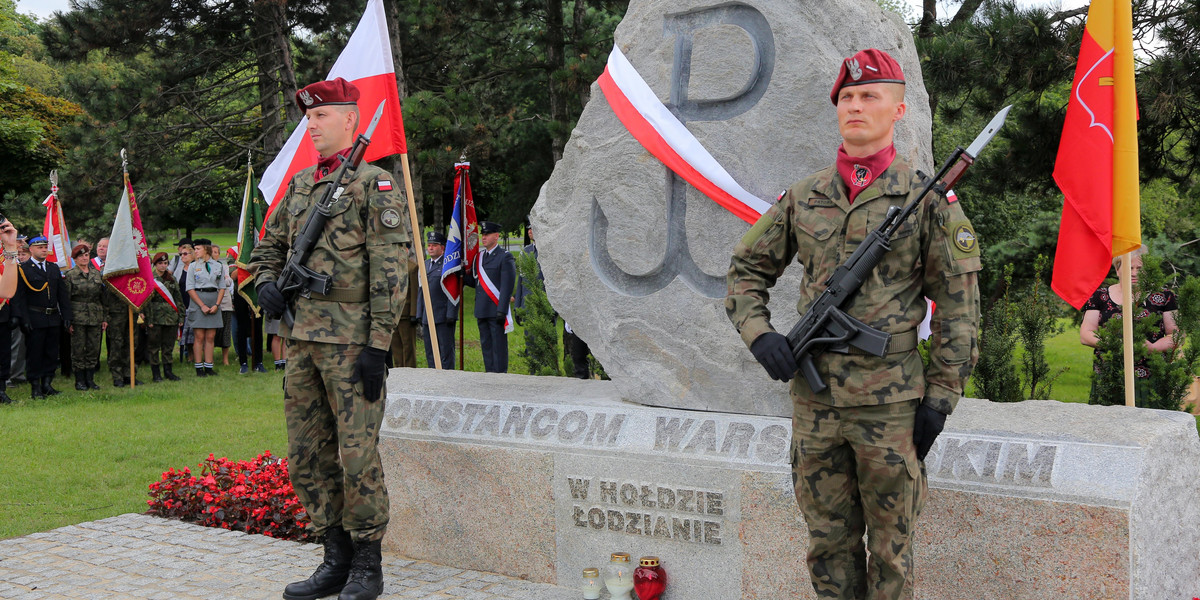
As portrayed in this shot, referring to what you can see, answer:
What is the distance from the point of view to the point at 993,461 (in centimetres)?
368

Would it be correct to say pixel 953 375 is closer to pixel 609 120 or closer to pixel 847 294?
pixel 847 294

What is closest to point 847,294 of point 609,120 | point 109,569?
point 609,120

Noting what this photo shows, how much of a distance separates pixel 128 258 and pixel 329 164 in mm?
7867

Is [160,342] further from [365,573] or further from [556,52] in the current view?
[365,573]

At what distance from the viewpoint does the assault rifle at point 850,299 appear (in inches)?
114

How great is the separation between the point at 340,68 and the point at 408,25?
983 cm

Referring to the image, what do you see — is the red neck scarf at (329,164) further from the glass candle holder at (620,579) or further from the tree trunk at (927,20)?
the tree trunk at (927,20)

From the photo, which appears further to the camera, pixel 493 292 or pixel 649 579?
pixel 493 292

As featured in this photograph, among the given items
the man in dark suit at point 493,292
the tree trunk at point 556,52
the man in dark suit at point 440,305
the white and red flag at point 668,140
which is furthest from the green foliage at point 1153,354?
the tree trunk at point 556,52

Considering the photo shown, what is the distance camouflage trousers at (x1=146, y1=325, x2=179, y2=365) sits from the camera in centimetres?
1277

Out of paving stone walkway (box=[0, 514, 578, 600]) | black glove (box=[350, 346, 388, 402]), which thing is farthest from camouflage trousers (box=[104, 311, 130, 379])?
black glove (box=[350, 346, 388, 402])

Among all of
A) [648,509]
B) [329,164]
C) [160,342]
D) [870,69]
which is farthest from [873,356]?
[160,342]

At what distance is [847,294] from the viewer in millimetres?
2961

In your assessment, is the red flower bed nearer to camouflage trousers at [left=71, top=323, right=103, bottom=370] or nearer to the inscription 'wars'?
the inscription 'wars'
